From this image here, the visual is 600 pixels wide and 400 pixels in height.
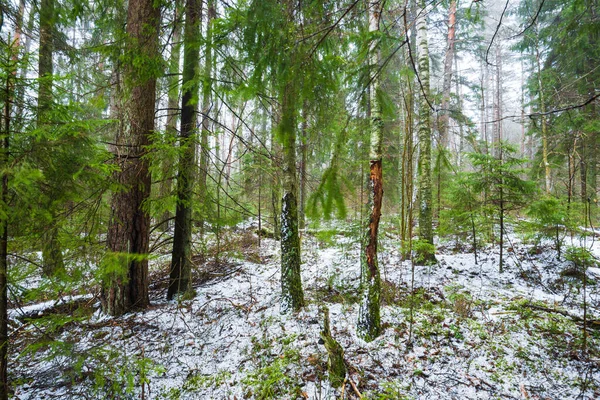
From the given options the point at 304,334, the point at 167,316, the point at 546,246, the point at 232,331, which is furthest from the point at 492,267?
the point at 167,316

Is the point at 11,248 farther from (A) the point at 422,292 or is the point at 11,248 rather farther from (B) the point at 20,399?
(A) the point at 422,292

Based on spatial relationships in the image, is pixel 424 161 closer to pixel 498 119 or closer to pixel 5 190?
pixel 498 119

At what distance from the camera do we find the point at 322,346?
3254 mm

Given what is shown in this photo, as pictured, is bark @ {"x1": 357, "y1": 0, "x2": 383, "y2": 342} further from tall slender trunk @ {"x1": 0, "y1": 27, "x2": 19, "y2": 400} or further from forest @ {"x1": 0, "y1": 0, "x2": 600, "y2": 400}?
tall slender trunk @ {"x1": 0, "y1": 27, "x2": 19, "y2": 400}

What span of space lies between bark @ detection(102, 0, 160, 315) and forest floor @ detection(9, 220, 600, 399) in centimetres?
54

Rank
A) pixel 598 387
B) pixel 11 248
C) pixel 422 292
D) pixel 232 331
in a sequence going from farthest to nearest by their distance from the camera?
pixel 422 292
pixel 232 331
pixel 598 387
pixel 11 248

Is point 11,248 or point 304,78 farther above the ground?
point 304,78

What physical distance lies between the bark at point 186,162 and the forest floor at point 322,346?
1.77 ft

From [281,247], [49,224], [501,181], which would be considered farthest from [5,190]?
[501,181]

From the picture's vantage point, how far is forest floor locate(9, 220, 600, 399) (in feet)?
8.63

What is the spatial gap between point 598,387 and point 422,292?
2.22 metres

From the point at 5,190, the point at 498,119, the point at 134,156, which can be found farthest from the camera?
the point at 134,156

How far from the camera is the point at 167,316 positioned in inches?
163

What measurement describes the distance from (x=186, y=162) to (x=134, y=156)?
72 centimetres
